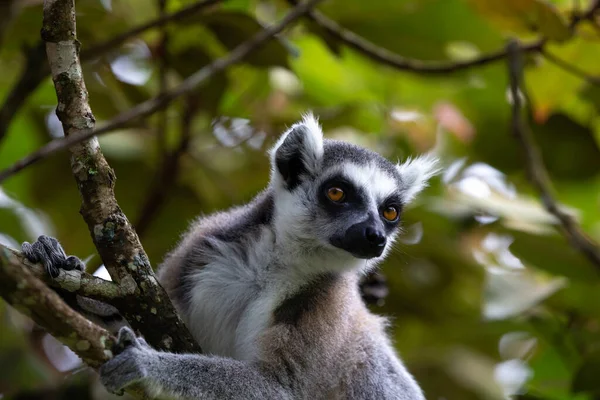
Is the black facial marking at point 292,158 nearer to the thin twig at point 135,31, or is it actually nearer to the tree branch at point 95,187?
the thin twig at point 135,31

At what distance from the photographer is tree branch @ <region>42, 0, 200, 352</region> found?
343 cm

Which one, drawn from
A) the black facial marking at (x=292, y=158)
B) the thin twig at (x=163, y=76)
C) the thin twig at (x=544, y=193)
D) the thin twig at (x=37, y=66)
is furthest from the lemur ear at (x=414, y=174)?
the thin twig at (x=37, y=66)

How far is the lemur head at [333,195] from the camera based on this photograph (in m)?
4.85

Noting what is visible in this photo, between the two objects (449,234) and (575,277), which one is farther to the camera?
(449,234)

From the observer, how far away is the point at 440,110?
715 cm

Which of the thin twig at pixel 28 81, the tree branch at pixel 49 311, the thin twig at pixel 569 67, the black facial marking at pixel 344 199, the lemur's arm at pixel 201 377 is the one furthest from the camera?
the thin twig at pixel 569 67

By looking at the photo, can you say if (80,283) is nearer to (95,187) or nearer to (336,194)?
(95,187)

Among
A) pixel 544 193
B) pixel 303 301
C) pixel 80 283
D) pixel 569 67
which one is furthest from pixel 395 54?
pixel 80 283

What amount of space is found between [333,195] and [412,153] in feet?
5.03

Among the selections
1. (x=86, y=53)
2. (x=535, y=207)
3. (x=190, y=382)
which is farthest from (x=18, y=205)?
(x=535, y=207)

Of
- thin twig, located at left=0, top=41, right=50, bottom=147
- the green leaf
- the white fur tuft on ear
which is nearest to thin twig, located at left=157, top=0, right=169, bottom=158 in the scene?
the white fur tuft on ear

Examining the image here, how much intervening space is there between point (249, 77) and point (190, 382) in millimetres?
3256

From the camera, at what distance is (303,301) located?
15.8ft

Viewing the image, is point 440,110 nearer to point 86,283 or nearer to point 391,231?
point 391,231
